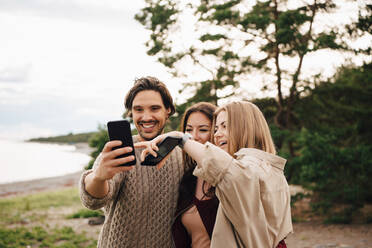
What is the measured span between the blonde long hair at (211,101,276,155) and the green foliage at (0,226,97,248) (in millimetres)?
7259

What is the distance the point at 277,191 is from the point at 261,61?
867 cm

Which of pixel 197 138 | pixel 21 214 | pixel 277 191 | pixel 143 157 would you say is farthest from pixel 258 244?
pixel 21 214

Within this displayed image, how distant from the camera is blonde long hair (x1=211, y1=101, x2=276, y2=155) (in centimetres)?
192

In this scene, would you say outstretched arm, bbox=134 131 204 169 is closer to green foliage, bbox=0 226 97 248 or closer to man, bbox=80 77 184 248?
man, bbox=80 77 184 248

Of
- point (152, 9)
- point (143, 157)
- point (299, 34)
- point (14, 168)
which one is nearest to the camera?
point (143, 157)

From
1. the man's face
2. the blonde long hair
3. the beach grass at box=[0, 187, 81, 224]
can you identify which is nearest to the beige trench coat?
the blonde long hair

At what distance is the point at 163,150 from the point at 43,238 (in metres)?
8.80

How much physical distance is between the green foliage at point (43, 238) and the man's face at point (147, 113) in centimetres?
666

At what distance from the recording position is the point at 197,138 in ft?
9.90

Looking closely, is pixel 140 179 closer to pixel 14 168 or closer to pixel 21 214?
pixel 21 214

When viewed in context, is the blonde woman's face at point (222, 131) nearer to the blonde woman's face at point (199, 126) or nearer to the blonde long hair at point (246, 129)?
the blonde long hair at point (246, 129)

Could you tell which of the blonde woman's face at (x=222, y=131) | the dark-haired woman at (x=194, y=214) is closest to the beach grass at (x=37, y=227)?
the dark-haired woman at (x=194, y=214)

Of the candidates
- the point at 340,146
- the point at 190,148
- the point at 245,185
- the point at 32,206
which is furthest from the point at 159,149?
the point at 32,206

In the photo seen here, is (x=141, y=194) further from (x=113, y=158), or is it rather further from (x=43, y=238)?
(x=43, y=238)
